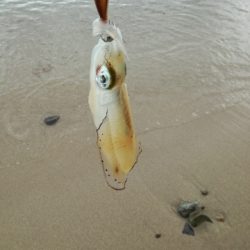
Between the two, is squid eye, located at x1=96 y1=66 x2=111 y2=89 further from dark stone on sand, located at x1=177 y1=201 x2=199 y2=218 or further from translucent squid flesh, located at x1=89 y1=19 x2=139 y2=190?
dark stone on sand, located at x1=177 y1=201 x2=199 y2=218

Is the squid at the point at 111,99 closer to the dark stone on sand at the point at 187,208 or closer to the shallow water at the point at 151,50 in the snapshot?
the dark stone on sand at the point at 187,208

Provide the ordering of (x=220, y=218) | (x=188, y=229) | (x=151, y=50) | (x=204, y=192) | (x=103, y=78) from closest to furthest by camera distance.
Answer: (x=103, y=78)
(x=188, y=229)
(x=220, y=218)
(x=204, y=192)
(x=151, y=50)

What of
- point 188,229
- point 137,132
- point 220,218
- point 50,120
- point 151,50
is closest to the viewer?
point 188,229

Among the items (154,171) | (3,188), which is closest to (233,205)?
(154,171)

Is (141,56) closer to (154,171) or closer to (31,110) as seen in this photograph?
(31,110)

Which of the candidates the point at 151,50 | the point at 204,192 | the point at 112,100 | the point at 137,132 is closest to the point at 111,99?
the point at 112,100

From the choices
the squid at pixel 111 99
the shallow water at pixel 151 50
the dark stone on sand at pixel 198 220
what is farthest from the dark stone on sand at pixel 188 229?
the squid at pixel 111 99

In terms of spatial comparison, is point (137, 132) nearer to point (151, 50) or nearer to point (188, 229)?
point (188, 229)
